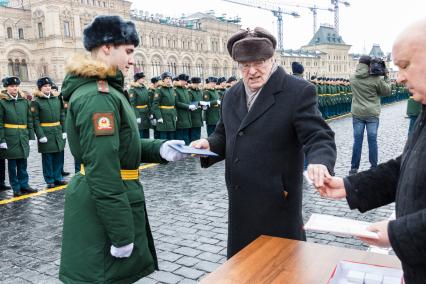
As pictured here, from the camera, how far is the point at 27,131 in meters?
7.08

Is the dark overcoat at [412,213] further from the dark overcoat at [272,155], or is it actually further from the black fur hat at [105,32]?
the black fur hat at [105,32]

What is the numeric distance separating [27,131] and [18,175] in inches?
30.8

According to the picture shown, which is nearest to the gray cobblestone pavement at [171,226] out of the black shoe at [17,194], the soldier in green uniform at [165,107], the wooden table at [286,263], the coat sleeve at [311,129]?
the black shoe at [17,194]

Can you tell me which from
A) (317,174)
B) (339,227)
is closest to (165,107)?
(317,174)

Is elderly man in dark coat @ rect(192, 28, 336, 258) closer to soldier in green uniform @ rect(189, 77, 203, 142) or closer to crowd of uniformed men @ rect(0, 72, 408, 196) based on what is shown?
crowd of uniformed men @ rect(0, 72, 408, 196)

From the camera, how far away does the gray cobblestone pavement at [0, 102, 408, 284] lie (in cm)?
363

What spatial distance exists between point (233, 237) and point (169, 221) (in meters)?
2.46

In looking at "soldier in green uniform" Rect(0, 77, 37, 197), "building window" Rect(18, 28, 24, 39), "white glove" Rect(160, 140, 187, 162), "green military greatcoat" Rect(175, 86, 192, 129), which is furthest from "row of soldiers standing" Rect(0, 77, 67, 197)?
"building window" Rect(18, 28, 24, 39)

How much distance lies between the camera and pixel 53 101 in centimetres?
745

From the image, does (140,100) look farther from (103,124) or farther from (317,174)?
(317,174)

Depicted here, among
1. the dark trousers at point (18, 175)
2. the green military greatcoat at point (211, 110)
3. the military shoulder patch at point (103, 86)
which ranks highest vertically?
the military shoulder patch at point (103, 86)

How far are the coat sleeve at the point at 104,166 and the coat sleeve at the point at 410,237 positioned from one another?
132 centimetres

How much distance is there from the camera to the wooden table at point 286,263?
5.69ft

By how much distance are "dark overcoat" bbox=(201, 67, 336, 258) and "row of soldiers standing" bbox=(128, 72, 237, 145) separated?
310 inches
